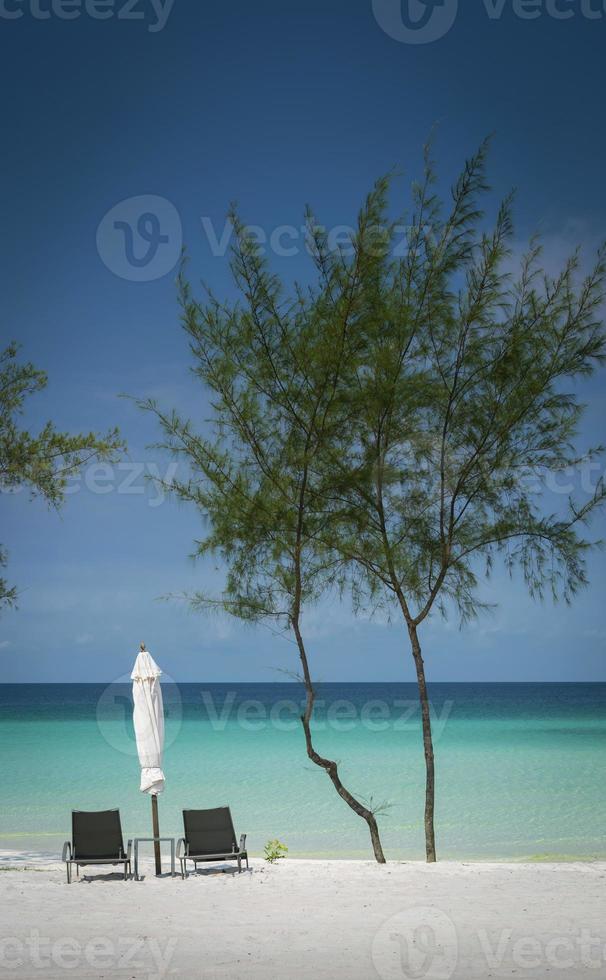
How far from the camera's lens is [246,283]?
39.2 ft

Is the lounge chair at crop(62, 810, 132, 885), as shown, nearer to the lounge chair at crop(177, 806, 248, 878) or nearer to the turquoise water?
the lounge chair at crop(177, 806, 248, 878)

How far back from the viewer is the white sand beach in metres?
6.46

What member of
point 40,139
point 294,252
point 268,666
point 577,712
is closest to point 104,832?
point 268,666

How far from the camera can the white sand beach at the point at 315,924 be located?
254 inches

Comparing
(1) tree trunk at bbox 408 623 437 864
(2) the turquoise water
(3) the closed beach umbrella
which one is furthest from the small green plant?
(2) the turquoise water

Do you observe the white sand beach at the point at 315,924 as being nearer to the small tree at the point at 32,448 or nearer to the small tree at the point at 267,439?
the small tree at the point at 267,439

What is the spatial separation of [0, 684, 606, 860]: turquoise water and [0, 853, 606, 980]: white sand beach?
20.1 feet

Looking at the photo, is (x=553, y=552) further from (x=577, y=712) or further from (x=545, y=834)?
(x=577, y=712)

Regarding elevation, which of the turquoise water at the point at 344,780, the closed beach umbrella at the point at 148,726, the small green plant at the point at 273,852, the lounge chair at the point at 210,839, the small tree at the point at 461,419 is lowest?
the turquoise water at the point at 344,780

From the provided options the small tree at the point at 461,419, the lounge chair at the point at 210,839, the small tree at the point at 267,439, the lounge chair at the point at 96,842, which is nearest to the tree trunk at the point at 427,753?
the small tree at the point at 461,419

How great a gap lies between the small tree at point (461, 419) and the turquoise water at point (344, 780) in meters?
6.09

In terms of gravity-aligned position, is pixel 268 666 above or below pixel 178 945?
above

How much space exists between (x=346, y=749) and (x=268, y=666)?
2988 cm

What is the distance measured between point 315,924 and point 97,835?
146 inches
